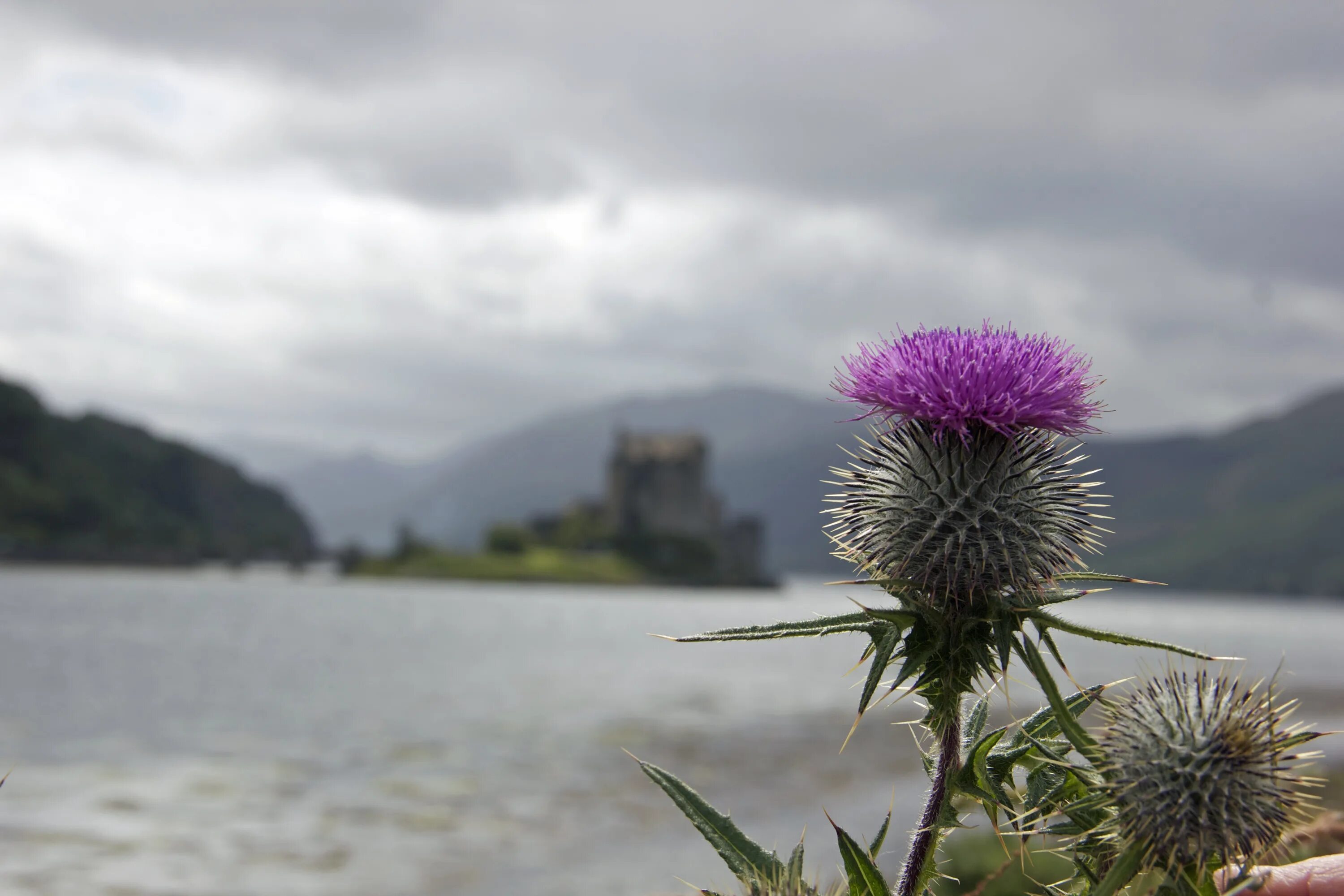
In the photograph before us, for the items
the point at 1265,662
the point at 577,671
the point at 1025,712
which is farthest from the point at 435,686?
the point at 1265,662

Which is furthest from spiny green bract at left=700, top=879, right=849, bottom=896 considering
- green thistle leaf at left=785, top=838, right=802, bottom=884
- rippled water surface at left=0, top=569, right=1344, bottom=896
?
rippled water surface at left=0, top=569, right=1344, bottom=896

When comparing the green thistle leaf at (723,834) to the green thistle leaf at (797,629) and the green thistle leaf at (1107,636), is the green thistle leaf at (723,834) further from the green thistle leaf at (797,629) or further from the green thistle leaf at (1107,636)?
the green thistle leaf at (1107,636)

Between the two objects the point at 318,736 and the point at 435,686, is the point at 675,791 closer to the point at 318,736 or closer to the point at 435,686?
the point at 318,736

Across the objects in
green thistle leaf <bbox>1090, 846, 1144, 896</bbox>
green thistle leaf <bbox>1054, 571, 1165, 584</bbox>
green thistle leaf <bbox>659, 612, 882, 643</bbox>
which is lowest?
green thistle leaf <bbox>1090, 846, 1144, 896</bbox>

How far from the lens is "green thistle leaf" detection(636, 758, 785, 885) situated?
10.7ft

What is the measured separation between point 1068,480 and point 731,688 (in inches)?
2645

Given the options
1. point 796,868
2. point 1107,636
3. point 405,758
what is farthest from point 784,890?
point 405,758

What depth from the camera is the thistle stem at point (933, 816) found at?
123 inches

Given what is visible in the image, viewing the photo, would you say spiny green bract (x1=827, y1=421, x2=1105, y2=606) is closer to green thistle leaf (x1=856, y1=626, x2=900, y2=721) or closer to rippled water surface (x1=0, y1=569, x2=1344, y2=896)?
green thistle leaf (x1=856, y1=626, x2=900, y2=721)

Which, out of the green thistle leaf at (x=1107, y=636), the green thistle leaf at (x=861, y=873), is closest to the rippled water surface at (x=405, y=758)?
the green thistle leaf at (x=1107, y=636)

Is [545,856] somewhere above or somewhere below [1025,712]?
below

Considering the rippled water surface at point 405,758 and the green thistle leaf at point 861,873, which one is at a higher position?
the green thistle leaf at point 861,873

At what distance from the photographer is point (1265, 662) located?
91625 millimetres

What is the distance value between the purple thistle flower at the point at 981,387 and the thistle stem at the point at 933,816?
3.55ft
